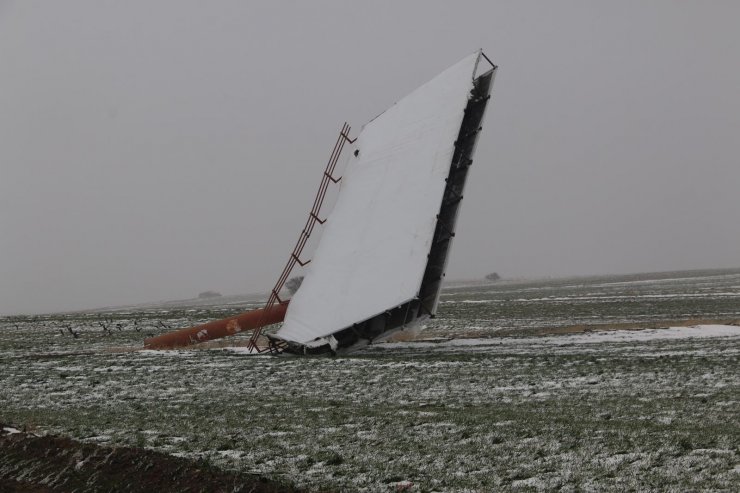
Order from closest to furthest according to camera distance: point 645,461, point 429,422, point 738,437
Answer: point 645,461 → point 738,437 → point 429,422

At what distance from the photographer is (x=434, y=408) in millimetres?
13383

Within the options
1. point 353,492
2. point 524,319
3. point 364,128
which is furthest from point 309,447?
point 524,319

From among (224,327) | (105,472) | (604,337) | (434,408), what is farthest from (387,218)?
(105,472)

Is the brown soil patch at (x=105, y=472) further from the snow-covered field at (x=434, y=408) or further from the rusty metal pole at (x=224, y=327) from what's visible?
the rusty metal pole at (x=224, y=327)

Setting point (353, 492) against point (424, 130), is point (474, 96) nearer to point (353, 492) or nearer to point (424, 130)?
point (424, 130)

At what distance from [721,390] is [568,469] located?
7135 mm

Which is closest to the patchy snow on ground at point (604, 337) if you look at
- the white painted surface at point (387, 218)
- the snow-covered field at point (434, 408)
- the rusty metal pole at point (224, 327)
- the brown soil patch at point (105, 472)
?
the snow-covered field at point (434, 408)

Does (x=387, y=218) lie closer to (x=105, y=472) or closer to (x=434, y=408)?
(x=434, y=408)

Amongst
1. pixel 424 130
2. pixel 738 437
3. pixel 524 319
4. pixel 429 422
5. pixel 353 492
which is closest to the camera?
pixel 353 492

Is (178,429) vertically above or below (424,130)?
below

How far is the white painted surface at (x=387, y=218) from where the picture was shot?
2173cm

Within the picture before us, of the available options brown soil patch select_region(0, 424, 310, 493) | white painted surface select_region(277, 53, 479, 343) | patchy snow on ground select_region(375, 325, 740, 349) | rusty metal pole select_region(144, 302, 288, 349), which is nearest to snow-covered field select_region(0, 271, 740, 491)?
patchy snow on ground select_region(375, 325, 740, 349)

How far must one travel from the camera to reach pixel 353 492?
8.40 m

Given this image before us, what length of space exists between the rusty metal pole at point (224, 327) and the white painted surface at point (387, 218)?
5.76 ft
